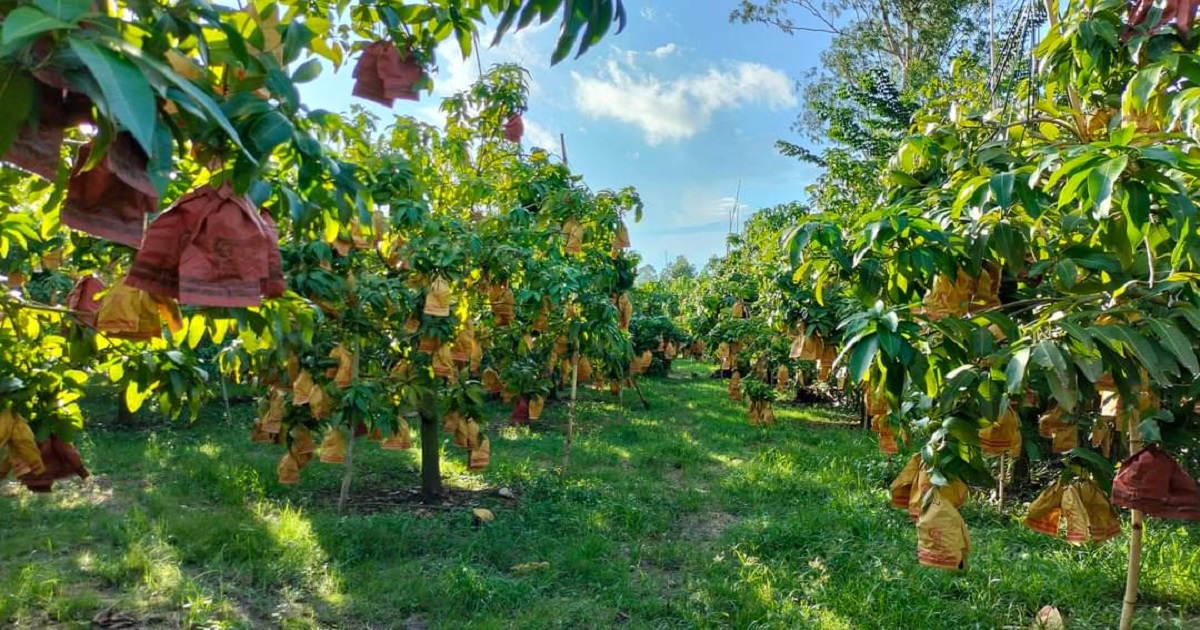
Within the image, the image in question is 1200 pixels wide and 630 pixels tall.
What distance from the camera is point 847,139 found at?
33.0 ft

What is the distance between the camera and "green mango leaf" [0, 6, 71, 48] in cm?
58

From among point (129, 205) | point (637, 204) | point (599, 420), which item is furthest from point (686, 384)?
point (129, 205)

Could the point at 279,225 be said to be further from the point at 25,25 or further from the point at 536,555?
the point at 25,25

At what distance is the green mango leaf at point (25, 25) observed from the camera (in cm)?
58

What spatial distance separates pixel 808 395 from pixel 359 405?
817cm

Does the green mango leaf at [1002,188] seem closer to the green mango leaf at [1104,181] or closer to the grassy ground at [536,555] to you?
the green mango leaf at [1104,181]

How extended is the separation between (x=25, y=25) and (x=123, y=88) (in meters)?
0.09

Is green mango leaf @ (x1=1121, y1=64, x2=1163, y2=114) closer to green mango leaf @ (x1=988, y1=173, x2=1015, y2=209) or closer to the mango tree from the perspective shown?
the mango tree

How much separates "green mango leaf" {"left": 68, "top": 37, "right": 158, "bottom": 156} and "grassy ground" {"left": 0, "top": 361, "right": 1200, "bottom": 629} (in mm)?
2783

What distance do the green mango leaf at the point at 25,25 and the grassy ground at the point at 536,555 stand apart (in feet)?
9.24

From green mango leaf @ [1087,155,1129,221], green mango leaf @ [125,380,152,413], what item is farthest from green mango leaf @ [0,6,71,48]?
green mango leaf @ [125,380,152,413]

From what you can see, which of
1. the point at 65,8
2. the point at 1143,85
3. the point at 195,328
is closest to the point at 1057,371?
the point at 1143,85

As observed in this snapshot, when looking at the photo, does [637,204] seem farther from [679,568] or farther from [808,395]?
[808,395]

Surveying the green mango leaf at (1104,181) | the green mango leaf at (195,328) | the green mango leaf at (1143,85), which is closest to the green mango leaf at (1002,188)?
the green mango leaf at (1104,181)
